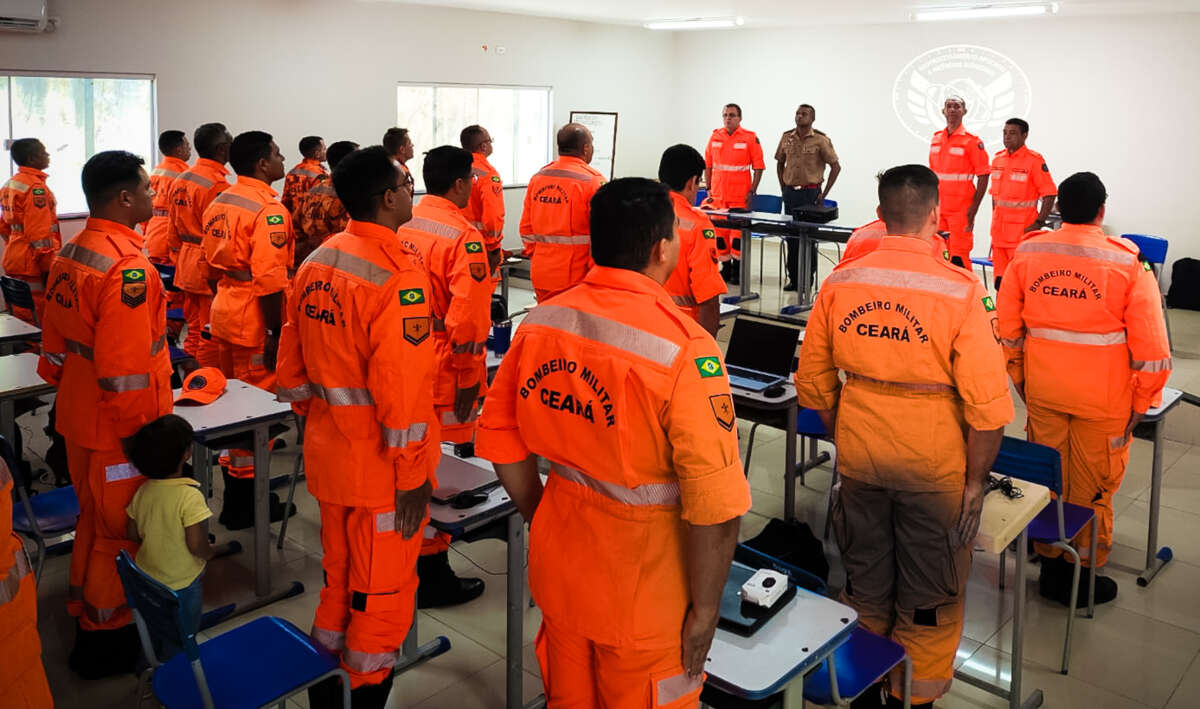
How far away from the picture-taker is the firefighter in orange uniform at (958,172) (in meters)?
9.12

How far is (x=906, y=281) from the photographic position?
280cm

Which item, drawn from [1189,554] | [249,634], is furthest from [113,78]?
[1189,554]

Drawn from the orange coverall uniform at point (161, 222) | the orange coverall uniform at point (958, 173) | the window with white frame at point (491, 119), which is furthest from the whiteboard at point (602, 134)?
the orange coverall uniform at point (161, 222)

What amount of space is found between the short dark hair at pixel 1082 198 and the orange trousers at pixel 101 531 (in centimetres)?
361

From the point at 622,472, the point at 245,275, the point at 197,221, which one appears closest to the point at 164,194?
the point at 197,221

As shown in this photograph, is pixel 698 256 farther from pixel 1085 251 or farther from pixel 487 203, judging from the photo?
pixel 487 203

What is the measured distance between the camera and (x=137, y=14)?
28.6ft


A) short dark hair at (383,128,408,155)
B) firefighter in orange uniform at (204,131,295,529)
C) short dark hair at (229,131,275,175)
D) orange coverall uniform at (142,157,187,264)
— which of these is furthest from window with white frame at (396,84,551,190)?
firefighter in orange uniform at (204,131,295,529)

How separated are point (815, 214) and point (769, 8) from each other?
3.04m

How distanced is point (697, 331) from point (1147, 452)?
5.00m

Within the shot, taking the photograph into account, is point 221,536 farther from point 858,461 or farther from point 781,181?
point 781,181

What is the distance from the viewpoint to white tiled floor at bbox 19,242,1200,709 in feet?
11.1

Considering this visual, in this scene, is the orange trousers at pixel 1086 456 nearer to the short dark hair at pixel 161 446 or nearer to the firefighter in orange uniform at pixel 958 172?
the short dark hair at pixel 161 446

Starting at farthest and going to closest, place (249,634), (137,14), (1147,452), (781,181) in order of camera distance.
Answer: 1. (781,181)
2. (137,14)
3. (1147,452)
4. (249,634)
